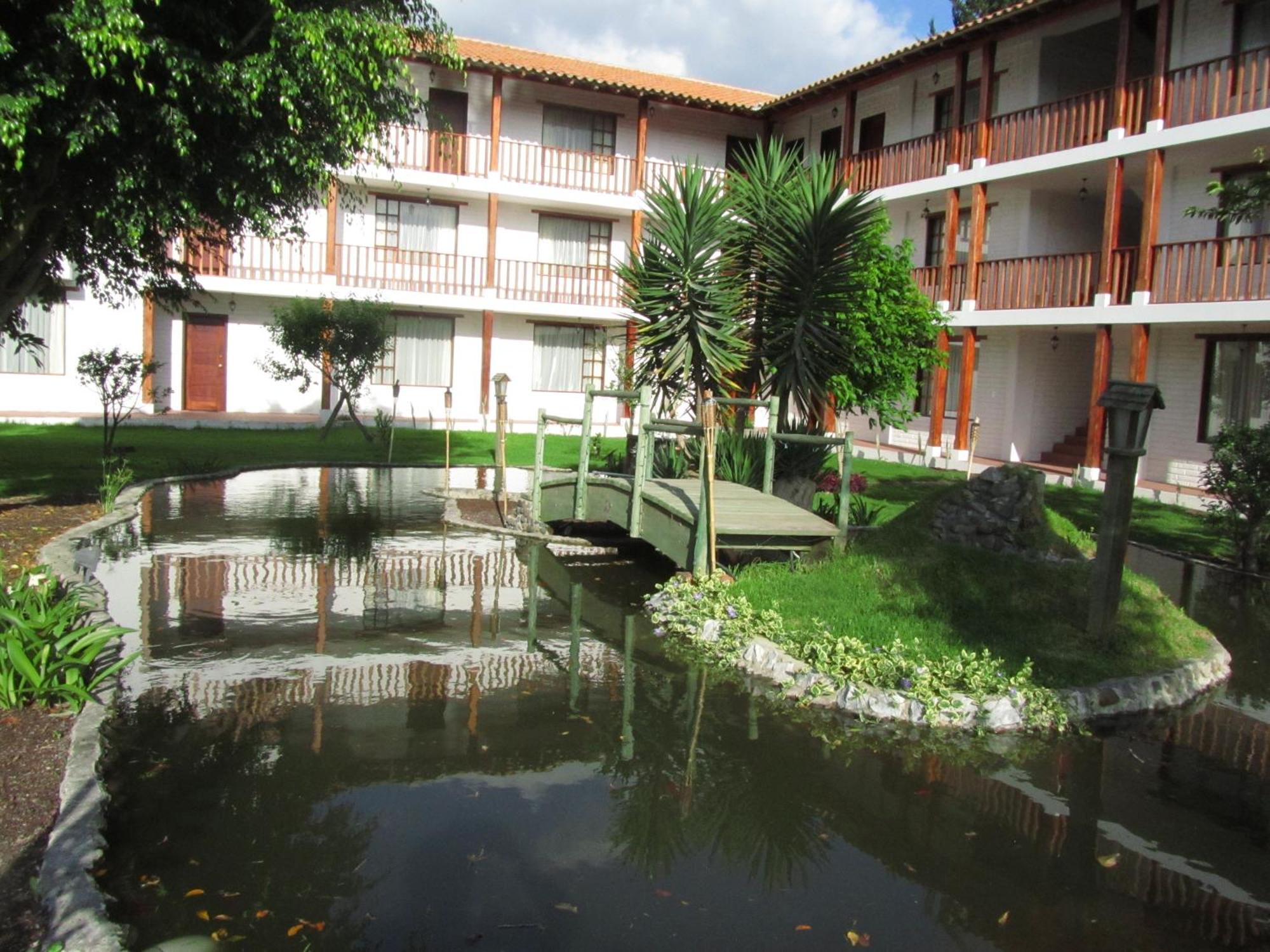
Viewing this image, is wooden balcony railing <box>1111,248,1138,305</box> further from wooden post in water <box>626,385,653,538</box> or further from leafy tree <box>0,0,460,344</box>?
leafy tree <box>0,0,460,344</box>

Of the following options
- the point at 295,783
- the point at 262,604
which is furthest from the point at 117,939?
the point at 262,604

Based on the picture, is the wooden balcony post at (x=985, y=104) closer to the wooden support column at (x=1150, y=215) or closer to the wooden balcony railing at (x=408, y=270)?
the wooden support column at (x=1150, y=215)

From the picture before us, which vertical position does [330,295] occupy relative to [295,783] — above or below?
above

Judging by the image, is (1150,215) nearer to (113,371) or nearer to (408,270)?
(408,270)

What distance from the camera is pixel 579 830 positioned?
4895 mm

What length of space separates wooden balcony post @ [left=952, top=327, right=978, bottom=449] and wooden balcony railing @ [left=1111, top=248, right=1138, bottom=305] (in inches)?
130

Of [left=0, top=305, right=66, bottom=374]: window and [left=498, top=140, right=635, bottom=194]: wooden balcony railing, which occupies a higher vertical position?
[left=498, top=140, right=635, bottom=194]: wooden balcony railing

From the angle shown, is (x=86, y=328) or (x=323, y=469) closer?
(x=323, y=469)

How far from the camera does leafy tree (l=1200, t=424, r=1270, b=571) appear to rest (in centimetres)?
1163

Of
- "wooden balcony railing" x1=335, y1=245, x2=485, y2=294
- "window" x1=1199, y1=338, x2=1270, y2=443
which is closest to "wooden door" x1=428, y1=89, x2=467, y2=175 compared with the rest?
"wooden balcony railing" x1=335, y1=245, x2=485, y2=294

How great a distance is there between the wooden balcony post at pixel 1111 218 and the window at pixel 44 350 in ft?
69.3

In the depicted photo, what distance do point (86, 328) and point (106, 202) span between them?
1698 centimetres

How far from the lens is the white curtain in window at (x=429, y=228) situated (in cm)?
2684

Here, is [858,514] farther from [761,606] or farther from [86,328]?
[86,328]
